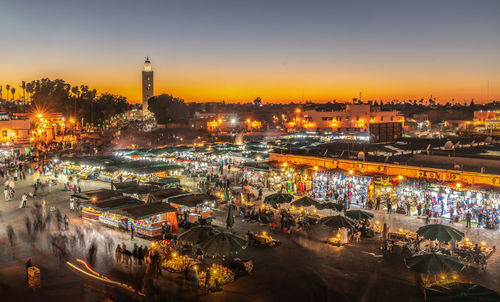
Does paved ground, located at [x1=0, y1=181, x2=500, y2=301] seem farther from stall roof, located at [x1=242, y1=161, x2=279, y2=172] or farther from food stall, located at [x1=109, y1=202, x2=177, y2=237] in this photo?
stall roof, located at [x1=242, y1=161, x2=279, y2=172]

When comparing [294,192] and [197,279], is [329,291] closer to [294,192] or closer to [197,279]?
[197,279]

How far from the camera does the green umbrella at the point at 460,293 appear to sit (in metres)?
8.47

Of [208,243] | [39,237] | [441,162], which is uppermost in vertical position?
[441,162]

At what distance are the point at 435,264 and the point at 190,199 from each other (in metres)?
11.4

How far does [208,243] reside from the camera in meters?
12.6

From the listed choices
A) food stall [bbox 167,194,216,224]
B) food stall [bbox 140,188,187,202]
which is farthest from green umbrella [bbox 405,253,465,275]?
food stall [bbox 140,188,187,202]

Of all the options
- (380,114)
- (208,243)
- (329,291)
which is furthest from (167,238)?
(380,114)

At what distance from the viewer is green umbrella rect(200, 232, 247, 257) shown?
484 inches

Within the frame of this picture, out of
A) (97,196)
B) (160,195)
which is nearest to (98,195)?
(97,196)

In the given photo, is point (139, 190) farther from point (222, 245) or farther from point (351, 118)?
point (351, 118)

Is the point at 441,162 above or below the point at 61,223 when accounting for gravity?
above

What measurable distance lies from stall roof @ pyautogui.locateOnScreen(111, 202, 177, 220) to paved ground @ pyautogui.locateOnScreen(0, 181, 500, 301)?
108cm

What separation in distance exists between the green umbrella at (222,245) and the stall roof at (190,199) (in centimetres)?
616

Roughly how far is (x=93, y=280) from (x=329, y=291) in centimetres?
708
